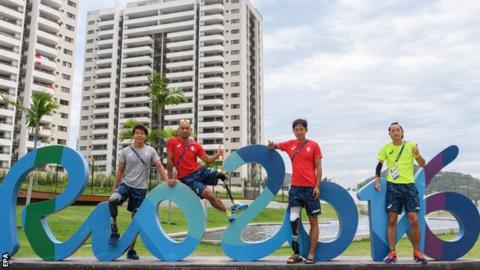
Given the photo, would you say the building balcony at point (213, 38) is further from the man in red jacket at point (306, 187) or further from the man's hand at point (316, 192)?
the man's hand at point (316, 192)

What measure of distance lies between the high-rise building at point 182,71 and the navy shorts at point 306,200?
68.2 m

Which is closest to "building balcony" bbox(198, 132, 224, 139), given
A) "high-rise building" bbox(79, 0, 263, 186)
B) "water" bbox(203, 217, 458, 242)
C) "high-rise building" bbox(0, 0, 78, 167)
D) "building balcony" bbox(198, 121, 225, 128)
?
"high-rise building" bbox(79, 0, 263, 186)

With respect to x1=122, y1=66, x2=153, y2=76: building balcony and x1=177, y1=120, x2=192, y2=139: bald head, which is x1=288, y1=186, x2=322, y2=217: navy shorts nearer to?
x1=177, y1=120, x2=192, y2=139: bald head

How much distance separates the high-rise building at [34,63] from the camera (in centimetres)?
5944

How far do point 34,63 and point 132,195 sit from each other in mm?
64862

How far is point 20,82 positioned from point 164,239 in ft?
216

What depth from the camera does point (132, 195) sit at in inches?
272

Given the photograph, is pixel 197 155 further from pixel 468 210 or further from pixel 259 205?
pixel 468 210

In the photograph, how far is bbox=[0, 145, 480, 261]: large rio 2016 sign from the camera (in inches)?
263

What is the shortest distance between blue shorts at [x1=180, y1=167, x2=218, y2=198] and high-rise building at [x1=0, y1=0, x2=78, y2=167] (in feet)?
180

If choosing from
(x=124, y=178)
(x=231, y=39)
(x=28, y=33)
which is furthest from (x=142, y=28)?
(x=124, y=178)

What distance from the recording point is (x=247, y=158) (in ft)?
23.2

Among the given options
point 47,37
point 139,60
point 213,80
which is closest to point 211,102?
point 213,80

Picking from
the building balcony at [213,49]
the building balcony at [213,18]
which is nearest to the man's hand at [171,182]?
the building balcony at [213,49]
